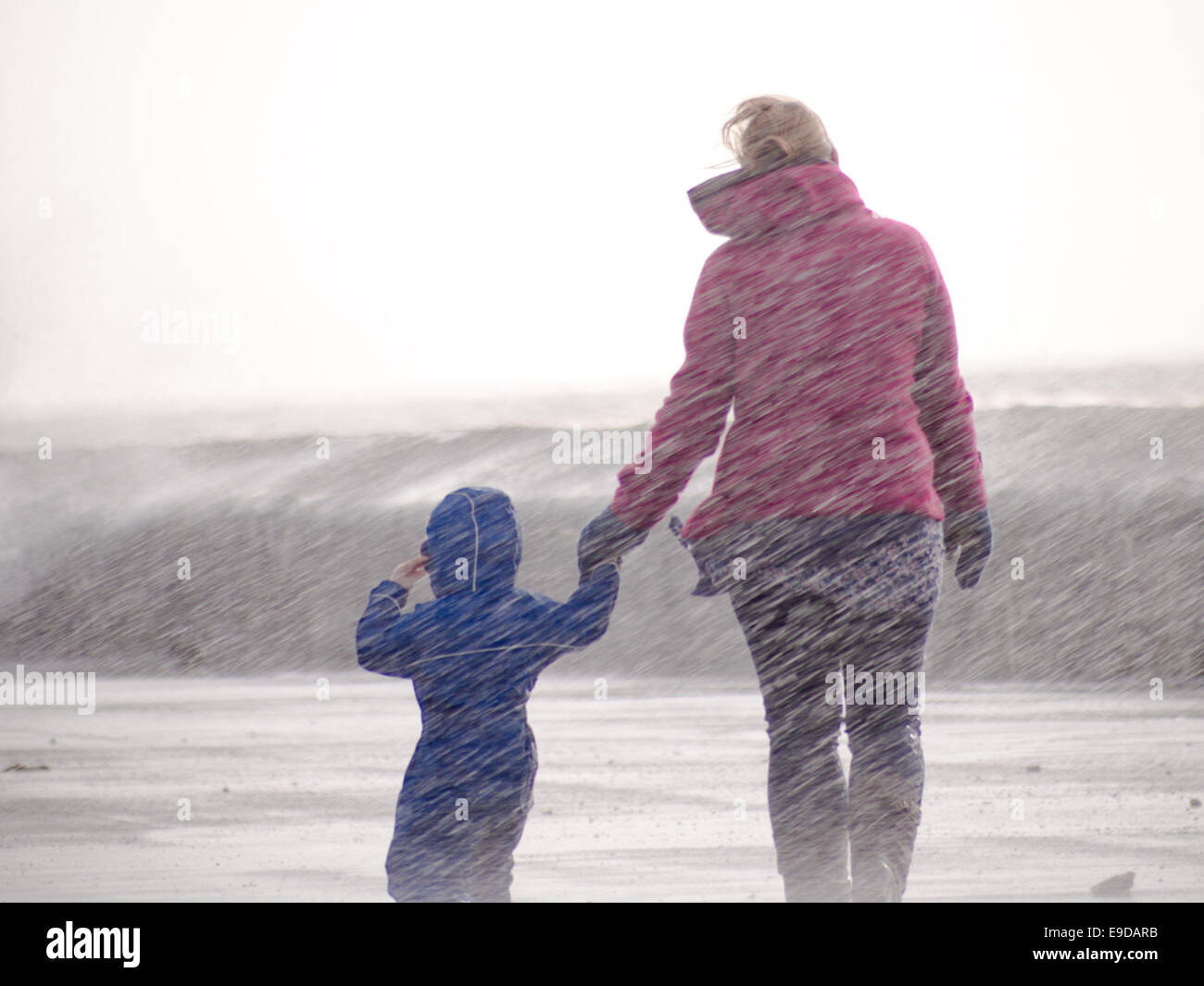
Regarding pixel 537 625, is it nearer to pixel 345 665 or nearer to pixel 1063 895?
pixel 1063 895

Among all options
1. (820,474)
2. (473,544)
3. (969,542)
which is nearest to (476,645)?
(473,544)

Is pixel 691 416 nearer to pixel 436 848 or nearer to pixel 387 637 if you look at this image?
pixel 387 637

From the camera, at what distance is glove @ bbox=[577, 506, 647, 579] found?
240 cm

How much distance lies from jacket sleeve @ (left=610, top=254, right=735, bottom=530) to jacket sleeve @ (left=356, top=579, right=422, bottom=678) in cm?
44

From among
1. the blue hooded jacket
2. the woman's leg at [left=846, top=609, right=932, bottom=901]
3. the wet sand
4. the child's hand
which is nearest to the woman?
the woman's leg at [left=846, top=609, right=932, bottom=901]

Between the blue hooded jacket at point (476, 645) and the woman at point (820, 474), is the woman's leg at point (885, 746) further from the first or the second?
the blue hooded jacket at point (476, 645)

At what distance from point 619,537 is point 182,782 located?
281 centimetres

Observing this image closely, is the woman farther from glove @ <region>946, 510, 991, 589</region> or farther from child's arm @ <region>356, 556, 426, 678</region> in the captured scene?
child's arm @ <region>356, 556, 426, 678</region>

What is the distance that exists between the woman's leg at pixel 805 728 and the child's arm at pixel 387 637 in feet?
2.00

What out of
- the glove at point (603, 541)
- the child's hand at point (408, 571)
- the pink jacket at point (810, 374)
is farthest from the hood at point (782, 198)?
the child's hand at point (408, 571)

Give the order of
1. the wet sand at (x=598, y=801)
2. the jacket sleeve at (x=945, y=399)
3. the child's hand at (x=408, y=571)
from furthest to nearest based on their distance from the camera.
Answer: the wet sand at (x=598, y=801) < the child's hand at (x=408, y=571) < the jacket sleeve at (x=945, y=399)

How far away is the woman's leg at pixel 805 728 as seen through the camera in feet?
7.41

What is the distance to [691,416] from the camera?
2426mm

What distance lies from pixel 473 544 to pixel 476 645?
0.19 meters
